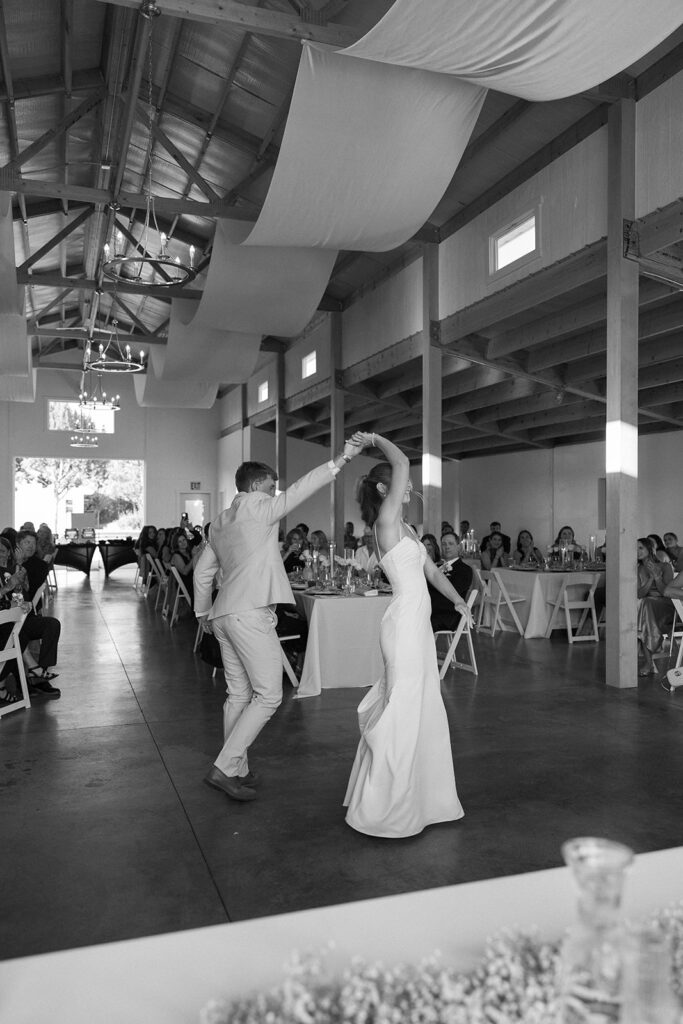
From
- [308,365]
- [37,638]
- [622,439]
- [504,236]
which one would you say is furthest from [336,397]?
[37,638]

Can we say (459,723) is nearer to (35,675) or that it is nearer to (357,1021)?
(35,675)

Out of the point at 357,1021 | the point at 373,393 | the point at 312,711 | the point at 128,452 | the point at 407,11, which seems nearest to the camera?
the point at 357,1021

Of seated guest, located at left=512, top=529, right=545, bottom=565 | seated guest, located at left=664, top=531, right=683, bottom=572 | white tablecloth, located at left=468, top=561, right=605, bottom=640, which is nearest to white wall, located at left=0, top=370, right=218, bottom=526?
seated guest, located at left=512, top=529, right=545, bottom=565

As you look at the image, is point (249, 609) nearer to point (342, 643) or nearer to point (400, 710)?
point (400, 710)

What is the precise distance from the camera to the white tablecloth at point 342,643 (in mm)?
6109

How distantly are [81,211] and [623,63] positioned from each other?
11.3 metres

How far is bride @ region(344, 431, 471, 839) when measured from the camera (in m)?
3.24

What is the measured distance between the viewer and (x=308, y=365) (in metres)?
15.5

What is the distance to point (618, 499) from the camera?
634 cm

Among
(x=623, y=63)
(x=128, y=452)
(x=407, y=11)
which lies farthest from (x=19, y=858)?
(x=128, y=452)

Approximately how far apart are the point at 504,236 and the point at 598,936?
884 centimetres

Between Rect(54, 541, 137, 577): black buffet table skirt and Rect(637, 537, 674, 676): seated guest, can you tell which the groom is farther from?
Rect(54, 541, 137, 577): black buffet table skirt

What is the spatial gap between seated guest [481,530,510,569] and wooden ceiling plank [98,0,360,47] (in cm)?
703

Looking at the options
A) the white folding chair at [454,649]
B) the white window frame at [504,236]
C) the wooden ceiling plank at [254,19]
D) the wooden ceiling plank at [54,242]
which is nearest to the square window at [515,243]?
the white window frame at [504,236]
